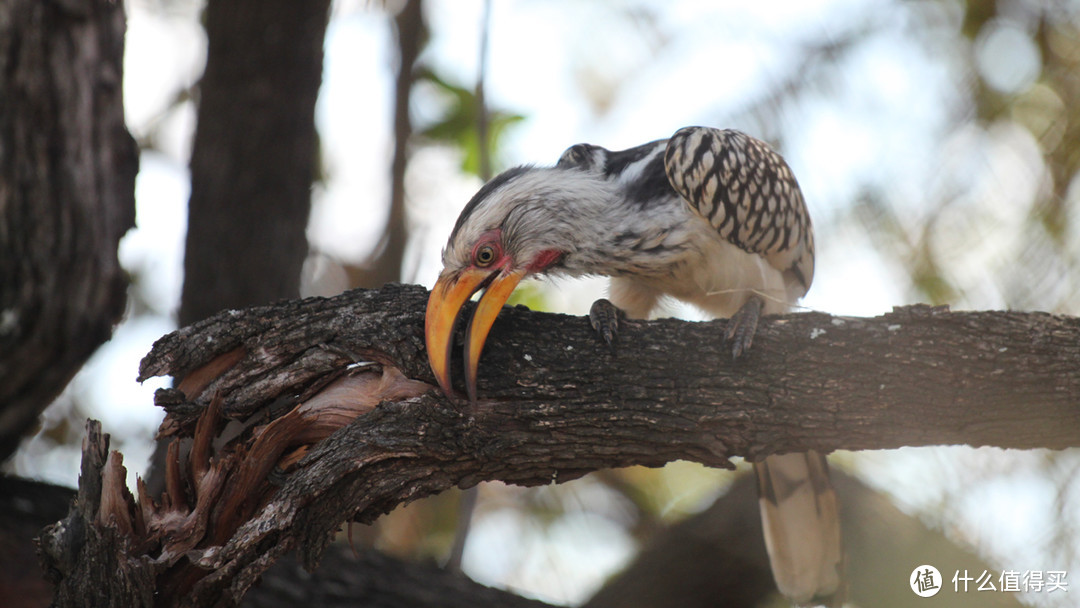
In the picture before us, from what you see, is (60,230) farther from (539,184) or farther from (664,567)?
(664,567)

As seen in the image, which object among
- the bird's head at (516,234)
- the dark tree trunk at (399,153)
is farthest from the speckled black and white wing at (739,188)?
the dark tree trunk at (399,153)

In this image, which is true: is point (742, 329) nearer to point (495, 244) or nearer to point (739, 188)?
point (739, 188)

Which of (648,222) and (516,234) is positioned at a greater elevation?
(648,222)

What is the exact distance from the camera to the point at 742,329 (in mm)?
2381

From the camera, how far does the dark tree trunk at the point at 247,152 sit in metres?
3.65

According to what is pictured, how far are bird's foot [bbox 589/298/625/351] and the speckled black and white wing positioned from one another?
0.51 meters

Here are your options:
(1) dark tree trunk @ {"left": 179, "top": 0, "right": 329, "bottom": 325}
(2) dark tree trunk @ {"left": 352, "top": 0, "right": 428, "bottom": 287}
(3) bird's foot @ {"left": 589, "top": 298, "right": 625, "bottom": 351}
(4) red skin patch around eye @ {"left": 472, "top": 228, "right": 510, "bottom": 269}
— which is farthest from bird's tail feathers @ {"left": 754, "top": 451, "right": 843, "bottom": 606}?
(2) dark tree trunk @ {"left": 352, "top": 0, "right": 428, "bottom": 287}

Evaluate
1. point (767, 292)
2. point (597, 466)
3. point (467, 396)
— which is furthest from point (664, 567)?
point (467, 396)

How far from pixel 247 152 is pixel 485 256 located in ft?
5.54

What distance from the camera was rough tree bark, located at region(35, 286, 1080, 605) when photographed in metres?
2.08

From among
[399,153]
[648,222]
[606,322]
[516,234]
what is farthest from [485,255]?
[399,153]

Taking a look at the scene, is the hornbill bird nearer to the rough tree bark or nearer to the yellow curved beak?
the yellow curved beak

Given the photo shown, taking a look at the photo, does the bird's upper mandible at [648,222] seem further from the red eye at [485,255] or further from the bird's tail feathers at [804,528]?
the bird's tail feathers at [804,528]

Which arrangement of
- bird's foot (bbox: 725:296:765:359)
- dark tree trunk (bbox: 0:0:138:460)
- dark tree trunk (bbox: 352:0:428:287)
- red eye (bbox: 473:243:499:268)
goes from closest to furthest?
bird's foot (bbox: 725:296:765:359), red eye (bbox: 473:243:499:268), dark tree trunk (bbox: 0:0:138:460), dark tree trunk (bbox: 352:0:428:287)
